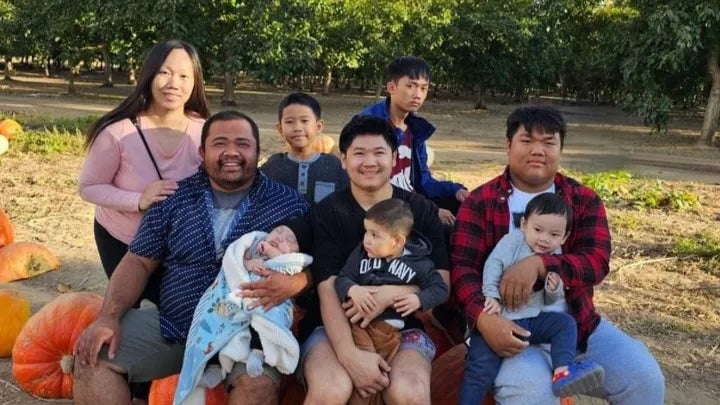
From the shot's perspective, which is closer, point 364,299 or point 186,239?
point 364,299

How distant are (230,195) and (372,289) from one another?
0.84m

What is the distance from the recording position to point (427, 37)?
85.6 feet

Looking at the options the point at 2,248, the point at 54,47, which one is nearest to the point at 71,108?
the point at 54,47

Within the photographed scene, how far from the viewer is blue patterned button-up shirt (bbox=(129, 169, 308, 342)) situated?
2971 millimetres

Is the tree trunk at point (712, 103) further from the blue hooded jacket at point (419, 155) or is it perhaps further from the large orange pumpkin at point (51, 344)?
the large orange pumpkin at point (51, 344)

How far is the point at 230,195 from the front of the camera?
3.10 m

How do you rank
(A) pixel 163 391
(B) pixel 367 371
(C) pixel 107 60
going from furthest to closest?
(C) pixel 107 60
(A) pixel 163 391
(B) pixel 367 371

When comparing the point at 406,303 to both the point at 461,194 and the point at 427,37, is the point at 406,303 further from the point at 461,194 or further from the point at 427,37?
the point at 427,37

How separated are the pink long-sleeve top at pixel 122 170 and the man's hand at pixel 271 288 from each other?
88 cm

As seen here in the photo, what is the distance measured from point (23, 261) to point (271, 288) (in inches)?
148

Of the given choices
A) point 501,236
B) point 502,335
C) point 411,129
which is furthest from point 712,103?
point 502,335

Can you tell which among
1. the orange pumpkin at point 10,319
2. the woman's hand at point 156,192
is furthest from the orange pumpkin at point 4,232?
the woman's hand at point 156,192

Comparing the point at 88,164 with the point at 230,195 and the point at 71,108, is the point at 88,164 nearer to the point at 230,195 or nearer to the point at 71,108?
the point at 230,195

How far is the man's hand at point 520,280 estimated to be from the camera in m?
2.67
